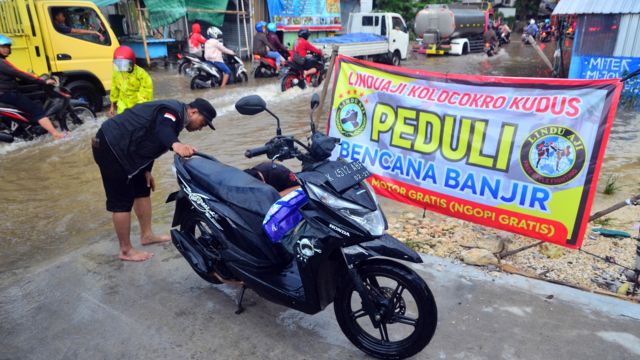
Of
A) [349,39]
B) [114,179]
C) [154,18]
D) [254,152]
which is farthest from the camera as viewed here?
[349,39]

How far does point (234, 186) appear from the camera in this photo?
2.94 metres

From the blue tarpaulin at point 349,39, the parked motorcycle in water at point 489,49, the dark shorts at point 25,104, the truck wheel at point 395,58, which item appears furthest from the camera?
the parked motorcycle in water at point 489,49

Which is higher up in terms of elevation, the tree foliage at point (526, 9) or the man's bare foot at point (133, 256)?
the tree foliage at point (526, 9)

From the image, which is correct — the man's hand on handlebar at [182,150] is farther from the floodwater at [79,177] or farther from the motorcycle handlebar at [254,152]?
the floodwater at [79,177]

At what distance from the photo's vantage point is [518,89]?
351 centimetres

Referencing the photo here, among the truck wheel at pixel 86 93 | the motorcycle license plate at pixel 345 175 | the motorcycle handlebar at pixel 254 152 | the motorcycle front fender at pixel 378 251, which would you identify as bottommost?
the truck wheel at pixel 86 93

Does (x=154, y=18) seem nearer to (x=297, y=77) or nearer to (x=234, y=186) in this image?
(x=297, y=77)

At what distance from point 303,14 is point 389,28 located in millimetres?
3449

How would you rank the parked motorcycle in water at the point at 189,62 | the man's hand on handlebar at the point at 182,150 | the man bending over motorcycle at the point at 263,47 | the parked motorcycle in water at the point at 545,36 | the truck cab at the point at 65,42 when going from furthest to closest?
the parked motorcycle in water at the point at 545,36 → the man bending over motorcycle at the point at 263,47 → the parked motorcycle in water at the point at 189,62 → the truck cab at the point at 65,42 → the man's hand on handlebar at the point at 182,150

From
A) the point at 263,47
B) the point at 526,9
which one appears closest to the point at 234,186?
the point at 263,47

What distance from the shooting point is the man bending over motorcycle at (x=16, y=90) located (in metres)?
6.44

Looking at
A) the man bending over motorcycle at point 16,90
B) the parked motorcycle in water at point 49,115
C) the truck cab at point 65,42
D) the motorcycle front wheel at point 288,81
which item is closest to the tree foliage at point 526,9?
the motorcycle front wheel at point 288,81

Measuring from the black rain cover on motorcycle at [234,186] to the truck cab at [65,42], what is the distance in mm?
6389

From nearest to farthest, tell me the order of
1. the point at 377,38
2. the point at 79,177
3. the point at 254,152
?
1. the point at 254,152
2. the point at 79,177
3. the point at 377,38
